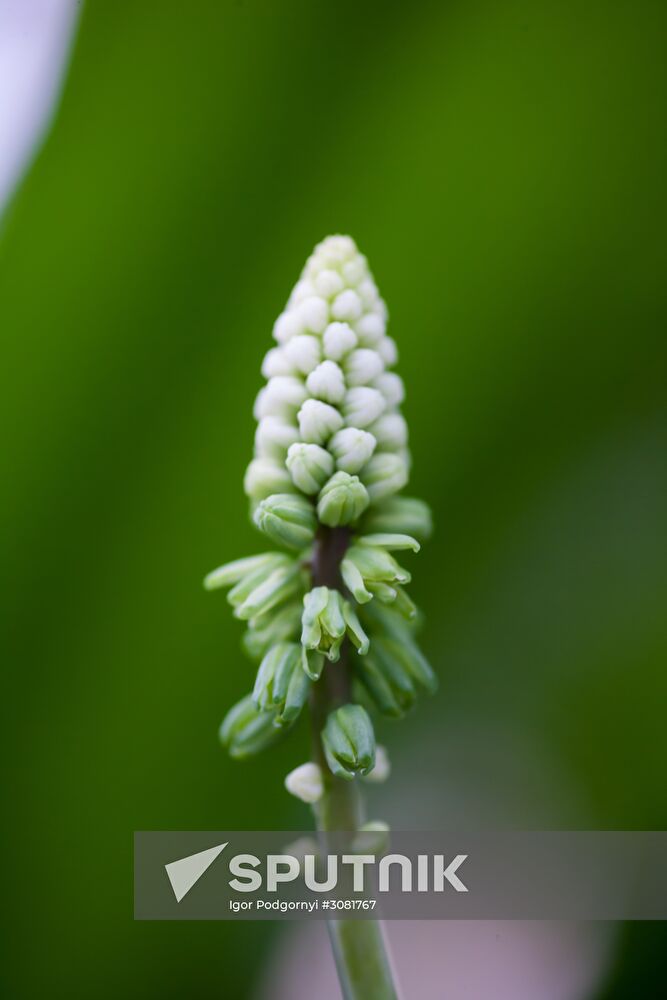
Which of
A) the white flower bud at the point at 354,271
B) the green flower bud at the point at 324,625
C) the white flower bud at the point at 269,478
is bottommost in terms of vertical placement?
the green flower bud at the point at 324,625

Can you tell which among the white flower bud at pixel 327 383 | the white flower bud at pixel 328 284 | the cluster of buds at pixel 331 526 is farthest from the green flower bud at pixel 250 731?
the white flower bud at pixel 328 284

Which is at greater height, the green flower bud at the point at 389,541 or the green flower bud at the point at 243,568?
the green flower bud at the point at 243,568

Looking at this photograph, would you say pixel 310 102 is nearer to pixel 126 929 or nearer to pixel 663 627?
pixel 663 627

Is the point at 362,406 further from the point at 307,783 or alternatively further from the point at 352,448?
the point at 307,783

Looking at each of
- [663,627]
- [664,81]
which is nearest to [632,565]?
[663,627]

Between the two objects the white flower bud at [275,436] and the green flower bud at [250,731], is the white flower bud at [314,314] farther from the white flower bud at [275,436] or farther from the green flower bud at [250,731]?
the green flower bud at [250,731]

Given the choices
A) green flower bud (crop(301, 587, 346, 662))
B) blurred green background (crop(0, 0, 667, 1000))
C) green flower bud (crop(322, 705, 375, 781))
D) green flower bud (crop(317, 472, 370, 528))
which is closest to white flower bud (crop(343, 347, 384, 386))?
green flower bud (crop(317, 472, 370, 528))

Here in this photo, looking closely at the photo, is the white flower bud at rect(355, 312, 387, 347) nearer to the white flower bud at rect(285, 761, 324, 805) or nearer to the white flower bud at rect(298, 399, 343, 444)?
the white flower bud at rect(298, 399, 343, 444)
